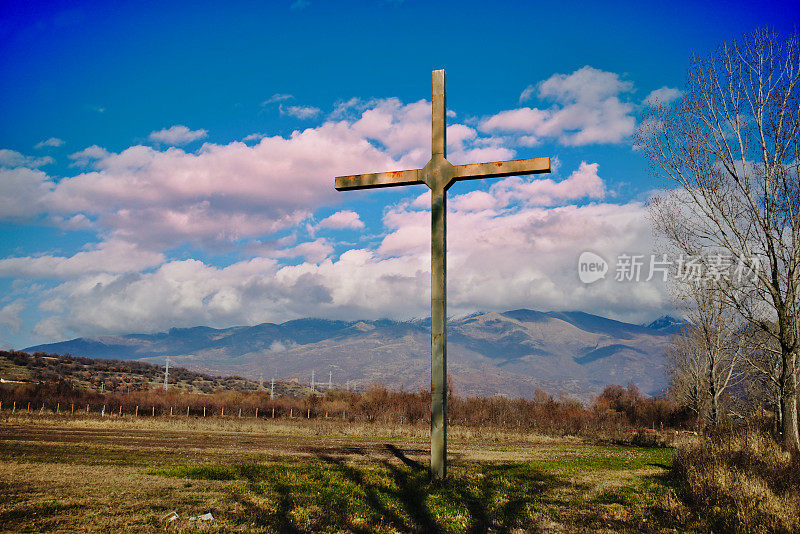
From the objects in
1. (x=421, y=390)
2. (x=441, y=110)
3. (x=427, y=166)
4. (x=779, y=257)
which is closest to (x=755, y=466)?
(x=779, y=257)

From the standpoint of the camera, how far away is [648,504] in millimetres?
8391

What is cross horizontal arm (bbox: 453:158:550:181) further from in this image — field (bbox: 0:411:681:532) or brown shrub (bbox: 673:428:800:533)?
brown shrub (bbox: 673:428:800:533)

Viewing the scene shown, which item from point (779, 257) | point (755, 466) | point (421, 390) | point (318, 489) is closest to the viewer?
point (318, 489)

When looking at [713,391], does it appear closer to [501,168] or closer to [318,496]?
[501,168]

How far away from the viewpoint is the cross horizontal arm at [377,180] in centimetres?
1022

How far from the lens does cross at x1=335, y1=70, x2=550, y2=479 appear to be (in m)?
9.28

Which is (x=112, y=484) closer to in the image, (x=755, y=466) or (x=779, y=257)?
(x=755, y=466)

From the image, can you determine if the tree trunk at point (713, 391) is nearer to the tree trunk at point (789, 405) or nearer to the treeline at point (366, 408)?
the treeline at point (366, 408)

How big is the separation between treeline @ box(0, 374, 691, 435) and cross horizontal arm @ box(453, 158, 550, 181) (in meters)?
33.1

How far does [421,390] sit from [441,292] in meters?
56.9

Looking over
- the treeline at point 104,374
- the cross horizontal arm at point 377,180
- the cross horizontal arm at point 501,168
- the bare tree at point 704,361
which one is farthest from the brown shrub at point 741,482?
the treeline at point 104,374

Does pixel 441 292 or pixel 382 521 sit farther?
pixel 441 292

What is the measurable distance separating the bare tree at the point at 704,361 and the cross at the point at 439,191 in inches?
947

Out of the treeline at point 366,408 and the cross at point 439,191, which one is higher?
the cross at point 439,191
